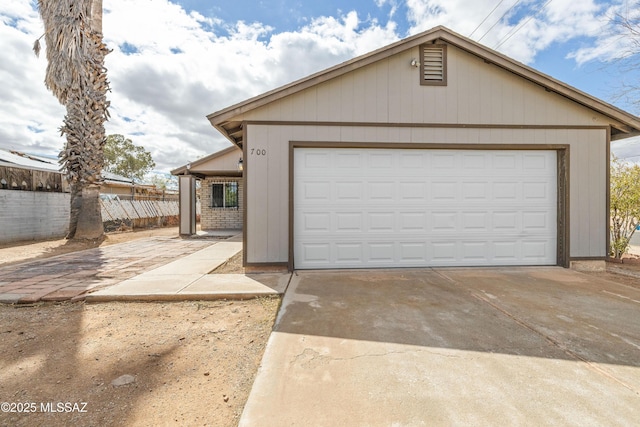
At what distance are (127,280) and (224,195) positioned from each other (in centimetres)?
977

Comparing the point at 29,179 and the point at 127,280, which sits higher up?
the point at 29,179

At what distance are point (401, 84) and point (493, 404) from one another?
5.28 m

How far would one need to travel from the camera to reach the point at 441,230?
571 centimetres

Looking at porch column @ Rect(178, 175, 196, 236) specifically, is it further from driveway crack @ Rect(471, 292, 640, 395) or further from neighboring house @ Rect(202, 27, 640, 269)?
driveway crack @ Rect(471, 292, 640, 395)

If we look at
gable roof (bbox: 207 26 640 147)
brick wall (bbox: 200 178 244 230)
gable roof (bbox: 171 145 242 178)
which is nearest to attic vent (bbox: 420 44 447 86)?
gable roof (bbox: 207 26 640 147)

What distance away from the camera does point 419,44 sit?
18.1ft

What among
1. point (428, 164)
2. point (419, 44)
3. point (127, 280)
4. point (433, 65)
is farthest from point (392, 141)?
point (127, 280)

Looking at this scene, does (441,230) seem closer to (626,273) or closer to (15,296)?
(626,273)

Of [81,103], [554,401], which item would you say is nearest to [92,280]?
[554,401]

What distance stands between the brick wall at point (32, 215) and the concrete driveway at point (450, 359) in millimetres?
10687

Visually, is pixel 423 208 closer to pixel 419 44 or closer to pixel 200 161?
pixel 419 44

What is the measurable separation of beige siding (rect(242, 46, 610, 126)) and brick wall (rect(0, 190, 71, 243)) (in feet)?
32.2

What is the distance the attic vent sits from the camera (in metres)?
5.60

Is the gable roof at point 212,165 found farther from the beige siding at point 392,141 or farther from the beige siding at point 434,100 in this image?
the beige siding at point 434,100
